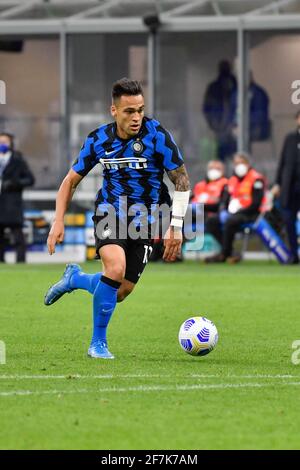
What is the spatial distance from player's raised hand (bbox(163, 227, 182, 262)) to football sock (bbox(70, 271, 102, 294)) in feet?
2.28

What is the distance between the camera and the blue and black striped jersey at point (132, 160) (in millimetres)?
9344

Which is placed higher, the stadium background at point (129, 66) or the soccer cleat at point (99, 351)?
the stadium background at point (129, 66)

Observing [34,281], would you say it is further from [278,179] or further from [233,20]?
[233,20]

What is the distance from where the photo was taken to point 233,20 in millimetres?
24375

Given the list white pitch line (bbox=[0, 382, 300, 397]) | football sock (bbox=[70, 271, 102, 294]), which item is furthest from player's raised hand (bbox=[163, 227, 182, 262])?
white pitch line (bbox=[0, 382, 300, 397])

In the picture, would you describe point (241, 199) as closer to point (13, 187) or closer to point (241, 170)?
point (241, 170)

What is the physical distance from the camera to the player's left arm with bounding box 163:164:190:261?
363 inches

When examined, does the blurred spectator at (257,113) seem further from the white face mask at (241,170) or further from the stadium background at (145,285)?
the white face mask at (241,170)

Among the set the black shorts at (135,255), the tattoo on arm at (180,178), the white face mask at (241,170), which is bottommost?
the white face mask at (241,170)

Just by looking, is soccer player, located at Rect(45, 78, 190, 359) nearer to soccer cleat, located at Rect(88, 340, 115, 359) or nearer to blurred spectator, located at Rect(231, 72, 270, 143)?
soccer cleat, located at Rect(88, 340, 115, 359)

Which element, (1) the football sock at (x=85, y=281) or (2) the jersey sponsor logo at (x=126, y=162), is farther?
(1) the football sock at (x=85, y=281)

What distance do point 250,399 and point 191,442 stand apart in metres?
1.42

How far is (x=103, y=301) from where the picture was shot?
9.30 meters

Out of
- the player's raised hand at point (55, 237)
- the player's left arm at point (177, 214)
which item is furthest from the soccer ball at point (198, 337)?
the player's raised hand at point (55, 237)
